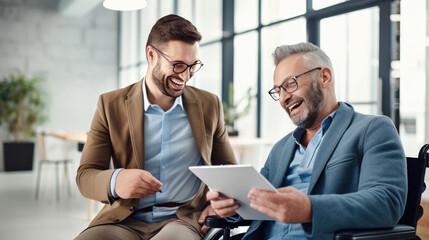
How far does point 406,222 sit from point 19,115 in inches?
348

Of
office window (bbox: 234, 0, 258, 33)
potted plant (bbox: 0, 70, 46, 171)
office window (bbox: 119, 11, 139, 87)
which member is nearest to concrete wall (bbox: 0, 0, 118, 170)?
office window (bbox: 119, 11, 139, 87)

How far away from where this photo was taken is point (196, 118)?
1802mm

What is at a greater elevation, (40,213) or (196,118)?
(196,118)

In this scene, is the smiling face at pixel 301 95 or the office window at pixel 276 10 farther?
the office window at pixel 276 10

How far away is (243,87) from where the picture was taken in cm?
658

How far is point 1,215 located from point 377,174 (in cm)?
439

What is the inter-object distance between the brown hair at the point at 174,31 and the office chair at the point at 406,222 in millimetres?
720

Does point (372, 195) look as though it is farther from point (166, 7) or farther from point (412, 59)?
point (166, 7)

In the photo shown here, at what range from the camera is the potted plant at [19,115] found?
28.5 feet

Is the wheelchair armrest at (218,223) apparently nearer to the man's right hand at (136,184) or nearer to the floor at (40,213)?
the man's right hand at (136,184)

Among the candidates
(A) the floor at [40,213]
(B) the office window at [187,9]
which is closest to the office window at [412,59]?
(A) the floor at [40,213]

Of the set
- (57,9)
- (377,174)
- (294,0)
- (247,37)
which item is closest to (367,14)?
(294,0)

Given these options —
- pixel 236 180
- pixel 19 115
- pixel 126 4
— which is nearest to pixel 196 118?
pixel 236 180

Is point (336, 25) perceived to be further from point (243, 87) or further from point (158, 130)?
point (158, 130)
